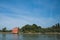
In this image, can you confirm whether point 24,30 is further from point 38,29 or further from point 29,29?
point 38,29

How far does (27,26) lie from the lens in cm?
3288

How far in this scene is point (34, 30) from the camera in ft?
109

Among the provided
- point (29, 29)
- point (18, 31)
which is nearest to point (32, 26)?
point (29, 29)

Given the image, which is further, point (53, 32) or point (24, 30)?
point (24, 30)

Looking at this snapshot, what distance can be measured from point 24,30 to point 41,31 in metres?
4.11

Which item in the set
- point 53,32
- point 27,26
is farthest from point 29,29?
point 53,32

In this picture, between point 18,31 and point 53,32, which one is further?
point 18,31

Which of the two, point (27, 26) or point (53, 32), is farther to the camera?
point (27, 26)

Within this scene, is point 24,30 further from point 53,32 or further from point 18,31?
A: point 53,32

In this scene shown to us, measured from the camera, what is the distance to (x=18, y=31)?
33.2m

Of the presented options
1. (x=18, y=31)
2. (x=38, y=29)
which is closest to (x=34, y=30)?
(x=38, y=29)

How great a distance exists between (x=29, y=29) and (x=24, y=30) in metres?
1.23

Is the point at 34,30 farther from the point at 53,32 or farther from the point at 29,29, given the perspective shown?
the point at 53,32

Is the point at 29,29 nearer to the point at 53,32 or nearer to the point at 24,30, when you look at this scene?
the point at 24,30
